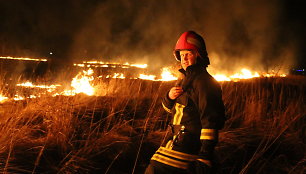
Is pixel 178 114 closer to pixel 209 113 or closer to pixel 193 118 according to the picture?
pixel 193 118

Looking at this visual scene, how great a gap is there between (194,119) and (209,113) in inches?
7.8

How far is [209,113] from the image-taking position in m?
1.68

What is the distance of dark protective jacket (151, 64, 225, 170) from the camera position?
1668 millimetres

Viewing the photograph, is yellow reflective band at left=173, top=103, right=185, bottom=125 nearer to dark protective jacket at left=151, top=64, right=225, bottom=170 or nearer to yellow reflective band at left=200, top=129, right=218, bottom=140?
dark protective jacket at left=151, top=64, right=225, bottom=170

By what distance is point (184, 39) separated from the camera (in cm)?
206

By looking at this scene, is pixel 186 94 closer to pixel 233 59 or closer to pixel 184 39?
pixel 184 39

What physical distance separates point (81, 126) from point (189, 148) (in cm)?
255

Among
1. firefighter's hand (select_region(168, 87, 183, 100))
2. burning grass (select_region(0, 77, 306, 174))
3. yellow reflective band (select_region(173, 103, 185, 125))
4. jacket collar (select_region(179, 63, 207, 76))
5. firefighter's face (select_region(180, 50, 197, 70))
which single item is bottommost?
burning grass (select_region(0, 77, 306, 174))

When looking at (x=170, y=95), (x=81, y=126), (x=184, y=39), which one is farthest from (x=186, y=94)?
(x=81, y=126)

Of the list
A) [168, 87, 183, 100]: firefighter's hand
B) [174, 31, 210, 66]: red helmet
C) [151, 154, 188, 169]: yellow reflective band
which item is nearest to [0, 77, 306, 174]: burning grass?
[151, 154, 188, 169]: yellow reflective band

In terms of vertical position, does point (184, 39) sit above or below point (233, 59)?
below

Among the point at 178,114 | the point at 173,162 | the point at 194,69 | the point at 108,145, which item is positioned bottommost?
the point at 108,145

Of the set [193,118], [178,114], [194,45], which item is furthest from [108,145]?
[194,45]

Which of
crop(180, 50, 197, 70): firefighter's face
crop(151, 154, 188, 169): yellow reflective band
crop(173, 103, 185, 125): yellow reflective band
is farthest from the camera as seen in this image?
crop(180, 50, 197, 70): firefighter's face
